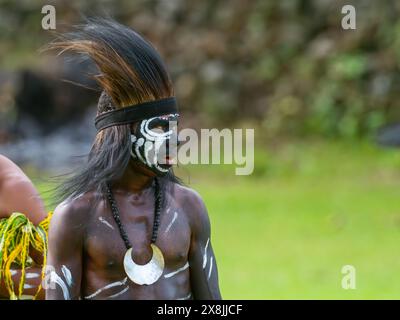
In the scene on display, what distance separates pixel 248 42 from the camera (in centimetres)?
1747

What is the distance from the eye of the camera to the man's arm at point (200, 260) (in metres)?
4.33

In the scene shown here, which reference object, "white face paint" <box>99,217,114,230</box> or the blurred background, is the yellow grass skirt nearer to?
"white face paint" <box>99,217,114,230</box>

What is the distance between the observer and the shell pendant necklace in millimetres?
4141

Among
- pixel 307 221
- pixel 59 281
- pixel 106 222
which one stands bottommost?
pixel 59 281

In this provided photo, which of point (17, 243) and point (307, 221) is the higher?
point (307, 221)

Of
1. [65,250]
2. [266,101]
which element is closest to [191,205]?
[65,250]

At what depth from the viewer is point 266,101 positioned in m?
17.0

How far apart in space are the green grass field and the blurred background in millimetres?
30

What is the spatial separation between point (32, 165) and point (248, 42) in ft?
13.2

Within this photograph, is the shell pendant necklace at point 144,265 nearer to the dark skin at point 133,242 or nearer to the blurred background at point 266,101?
the dark skin at point 133,242

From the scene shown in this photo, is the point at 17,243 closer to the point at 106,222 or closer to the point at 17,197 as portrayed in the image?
the point at 17,197

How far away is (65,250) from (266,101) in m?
13.1

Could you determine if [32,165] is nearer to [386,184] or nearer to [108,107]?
[386,184]

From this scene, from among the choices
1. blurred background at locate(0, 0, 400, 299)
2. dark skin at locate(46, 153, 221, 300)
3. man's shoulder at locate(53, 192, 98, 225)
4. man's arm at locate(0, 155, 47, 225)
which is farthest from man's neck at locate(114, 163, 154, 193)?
blurred background at locate(0, 0, 400, 299)
